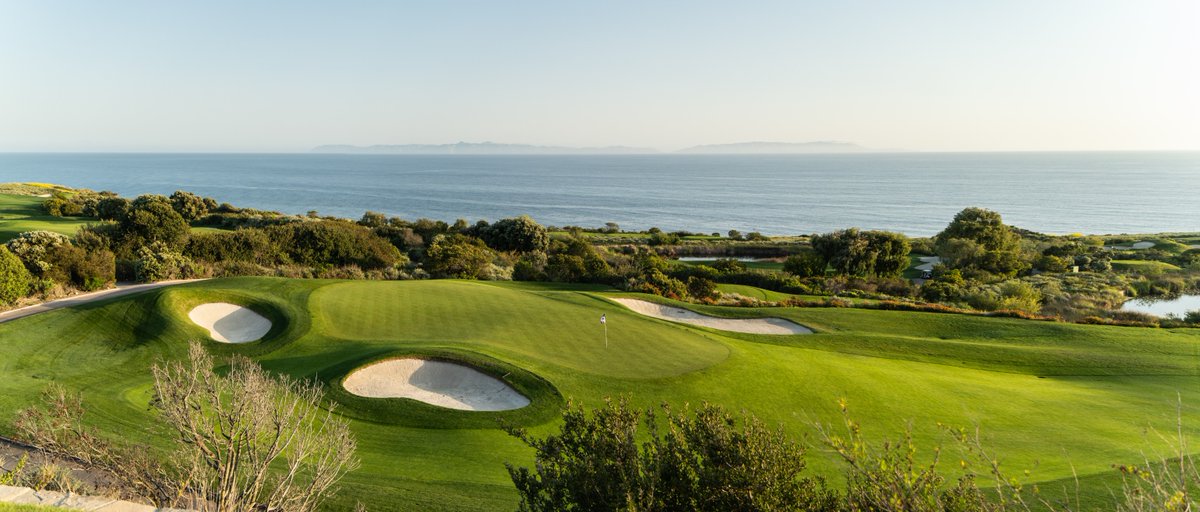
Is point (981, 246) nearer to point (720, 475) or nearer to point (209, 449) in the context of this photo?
point (720, 475)

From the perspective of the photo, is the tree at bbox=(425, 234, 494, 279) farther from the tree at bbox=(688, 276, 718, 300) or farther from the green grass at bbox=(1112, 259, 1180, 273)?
the green grass at bbox=(1112, 259, 1180, 273)

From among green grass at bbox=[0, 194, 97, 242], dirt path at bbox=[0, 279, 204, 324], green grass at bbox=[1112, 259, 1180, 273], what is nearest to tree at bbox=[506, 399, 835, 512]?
dirt path at bbox=[0, 279, 204, 324]

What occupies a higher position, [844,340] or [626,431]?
[626,431]

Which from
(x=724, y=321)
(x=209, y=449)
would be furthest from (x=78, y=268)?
(x=724, y=321)

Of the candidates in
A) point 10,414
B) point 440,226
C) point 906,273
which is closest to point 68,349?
point 10,414

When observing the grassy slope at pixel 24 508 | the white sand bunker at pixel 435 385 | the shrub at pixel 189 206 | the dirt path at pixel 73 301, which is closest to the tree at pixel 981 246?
the white sand bunker at pixel 435 385

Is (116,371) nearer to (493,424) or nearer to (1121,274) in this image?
(493,424)

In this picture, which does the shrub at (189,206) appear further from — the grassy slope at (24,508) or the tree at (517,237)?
the grassy slope at (24,508)
